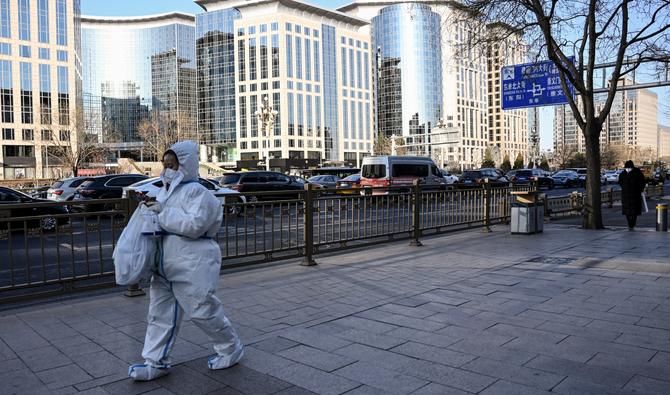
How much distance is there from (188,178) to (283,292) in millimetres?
3327

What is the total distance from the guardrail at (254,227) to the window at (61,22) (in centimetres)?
8382

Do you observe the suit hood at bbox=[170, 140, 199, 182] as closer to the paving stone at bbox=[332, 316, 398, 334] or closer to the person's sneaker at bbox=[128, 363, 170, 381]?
the person's sneaker at bbox=[128, 363, 170, 381]

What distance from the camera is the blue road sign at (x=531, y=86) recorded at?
19.8m

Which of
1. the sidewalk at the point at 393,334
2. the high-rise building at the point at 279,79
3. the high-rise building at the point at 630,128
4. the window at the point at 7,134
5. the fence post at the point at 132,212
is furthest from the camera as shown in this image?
the high-rise building at the point at 279,79

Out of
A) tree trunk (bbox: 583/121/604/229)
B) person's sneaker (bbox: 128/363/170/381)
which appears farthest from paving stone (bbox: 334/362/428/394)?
tree trunk (bbox: 583/121/604/229)

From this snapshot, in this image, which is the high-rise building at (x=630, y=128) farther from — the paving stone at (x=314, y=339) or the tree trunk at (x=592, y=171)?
the paving stone at (x=314, y=339)

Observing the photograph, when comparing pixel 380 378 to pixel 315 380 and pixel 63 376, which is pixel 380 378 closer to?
pixel 315 380

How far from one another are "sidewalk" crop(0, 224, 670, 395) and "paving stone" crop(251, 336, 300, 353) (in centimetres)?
2

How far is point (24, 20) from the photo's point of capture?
77750mm

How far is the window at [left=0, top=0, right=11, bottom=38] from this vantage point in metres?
76.3

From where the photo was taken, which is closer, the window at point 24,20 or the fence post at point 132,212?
the fence post at point 132,212

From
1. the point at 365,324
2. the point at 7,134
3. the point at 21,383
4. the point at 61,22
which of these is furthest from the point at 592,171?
the point at 61,22

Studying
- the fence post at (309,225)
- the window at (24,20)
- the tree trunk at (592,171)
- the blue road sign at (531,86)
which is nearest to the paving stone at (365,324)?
the fence post at (309,225)

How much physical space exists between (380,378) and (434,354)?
0.70 metres
